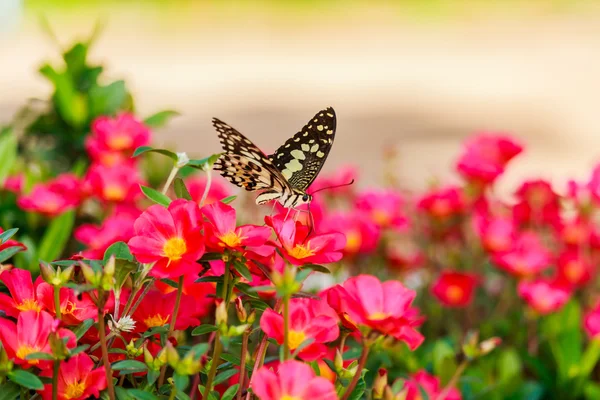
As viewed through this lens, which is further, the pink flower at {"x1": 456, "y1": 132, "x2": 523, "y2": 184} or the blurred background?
the blurred background

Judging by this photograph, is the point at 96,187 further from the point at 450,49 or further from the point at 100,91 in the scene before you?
the point at 450,49

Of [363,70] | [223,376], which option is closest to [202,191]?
[223,376]

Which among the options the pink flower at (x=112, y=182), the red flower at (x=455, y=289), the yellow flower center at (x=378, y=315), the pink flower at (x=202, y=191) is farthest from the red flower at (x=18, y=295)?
the red flower at (x=455, y=289)

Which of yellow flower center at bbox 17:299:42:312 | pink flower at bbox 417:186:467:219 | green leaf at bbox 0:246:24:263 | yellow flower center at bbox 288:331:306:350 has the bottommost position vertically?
pink flower at bbox 417:186:467:219

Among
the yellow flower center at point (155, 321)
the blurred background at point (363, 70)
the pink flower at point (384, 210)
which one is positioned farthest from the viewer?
the blurred background at point (363, 70)

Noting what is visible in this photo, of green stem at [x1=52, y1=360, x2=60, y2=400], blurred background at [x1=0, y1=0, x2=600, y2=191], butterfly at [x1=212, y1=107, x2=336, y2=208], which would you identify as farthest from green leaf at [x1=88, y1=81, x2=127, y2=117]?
blurred background at [x1=0, y1=0, x2=600, y2=191]

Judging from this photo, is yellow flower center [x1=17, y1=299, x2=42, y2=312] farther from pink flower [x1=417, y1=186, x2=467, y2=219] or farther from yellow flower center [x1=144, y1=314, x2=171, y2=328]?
pink flower [x1=417, y1=186, x2=467, y2=219]

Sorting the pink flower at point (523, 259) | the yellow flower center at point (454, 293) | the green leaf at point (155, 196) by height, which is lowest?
the yellow flower center at point (454, 293)

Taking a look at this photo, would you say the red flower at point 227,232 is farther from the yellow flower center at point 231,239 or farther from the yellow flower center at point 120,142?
the yellow flower center at point 120,142
